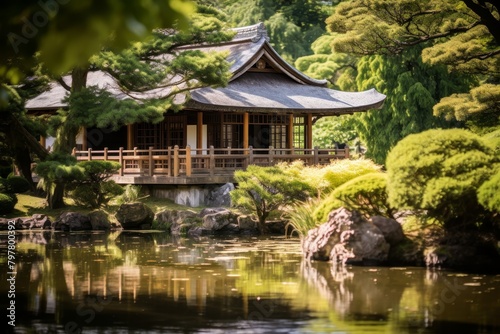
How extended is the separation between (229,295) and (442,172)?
4499 millimetres

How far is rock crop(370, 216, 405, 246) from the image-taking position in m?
14.1

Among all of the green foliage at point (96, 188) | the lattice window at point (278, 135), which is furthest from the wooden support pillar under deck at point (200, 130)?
the green foliage at point (96, 188)

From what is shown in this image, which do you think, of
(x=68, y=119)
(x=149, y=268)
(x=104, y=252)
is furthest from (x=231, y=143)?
(x=149, y=268)

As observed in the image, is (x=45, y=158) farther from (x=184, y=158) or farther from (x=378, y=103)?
(x=378, y=103)

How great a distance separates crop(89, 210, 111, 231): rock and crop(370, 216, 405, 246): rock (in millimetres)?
10400

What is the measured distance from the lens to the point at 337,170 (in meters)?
21.5

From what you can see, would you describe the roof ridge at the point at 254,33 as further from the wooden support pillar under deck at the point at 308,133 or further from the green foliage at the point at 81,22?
the green foliage at the point at 81,22

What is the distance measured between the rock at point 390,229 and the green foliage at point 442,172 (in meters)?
0.57

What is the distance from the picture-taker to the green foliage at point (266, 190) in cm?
2117

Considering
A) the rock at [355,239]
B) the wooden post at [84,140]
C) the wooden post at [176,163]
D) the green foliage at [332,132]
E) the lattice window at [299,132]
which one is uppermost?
the green foliage at [332,132]

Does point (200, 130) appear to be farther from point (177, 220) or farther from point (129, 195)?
point (177, 220)

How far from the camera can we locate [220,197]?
25109mm

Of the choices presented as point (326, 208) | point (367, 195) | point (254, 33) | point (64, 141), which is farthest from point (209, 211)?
point (254, 33)

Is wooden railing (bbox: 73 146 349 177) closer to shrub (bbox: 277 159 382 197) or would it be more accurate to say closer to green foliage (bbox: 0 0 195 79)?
shrub (bbox: 277 159 382 197)
